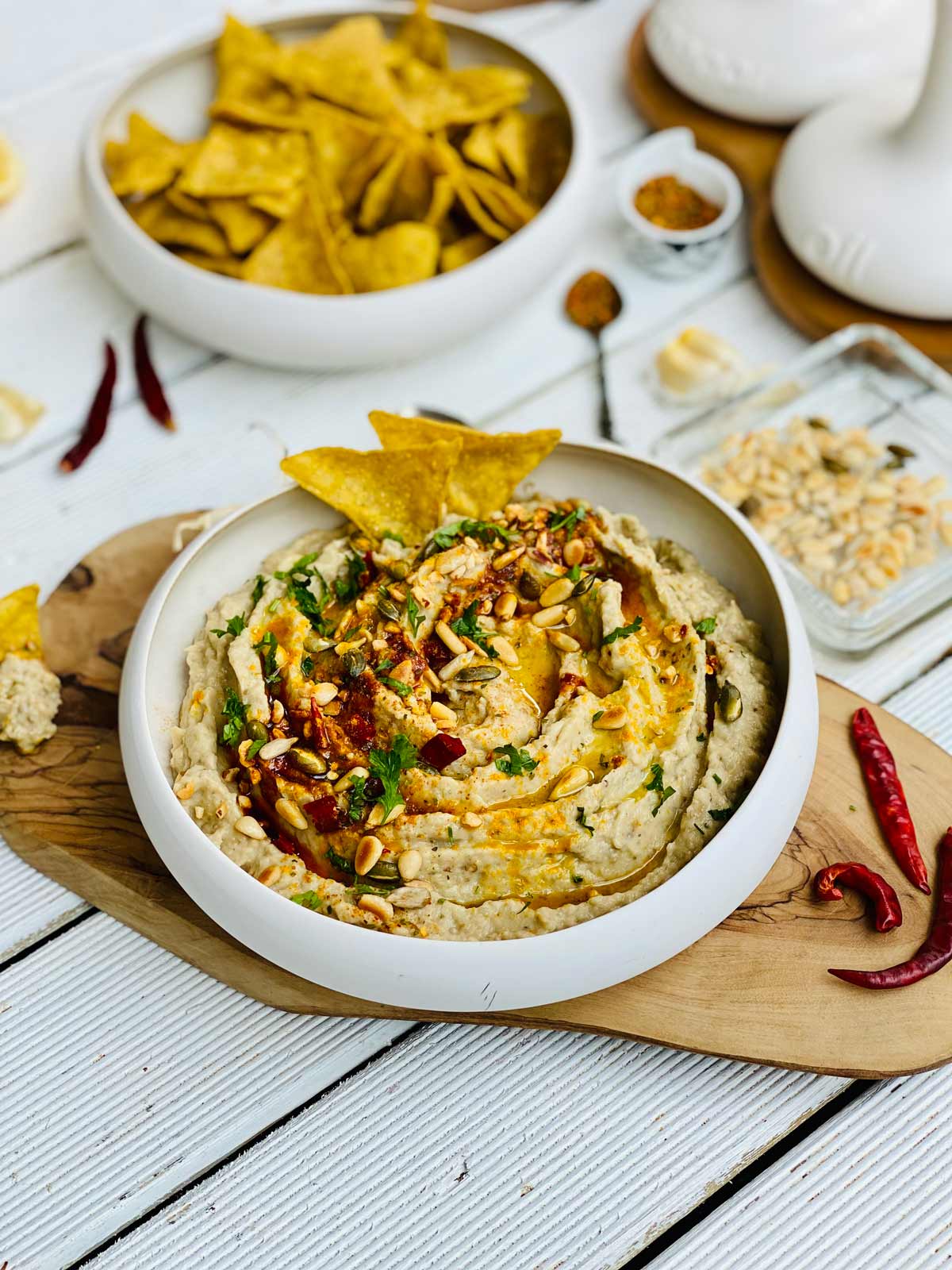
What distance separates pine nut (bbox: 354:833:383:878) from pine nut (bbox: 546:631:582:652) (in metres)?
0.56

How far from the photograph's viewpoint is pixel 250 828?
229 cm

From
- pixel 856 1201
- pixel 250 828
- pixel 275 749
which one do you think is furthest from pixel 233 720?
pixel 856 1201

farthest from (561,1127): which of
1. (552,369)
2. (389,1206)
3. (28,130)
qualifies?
(28,130)

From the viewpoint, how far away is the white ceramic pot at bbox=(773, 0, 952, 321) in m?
3.49

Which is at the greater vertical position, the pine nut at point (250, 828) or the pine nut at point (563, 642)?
the pine nut at point (563, 642)

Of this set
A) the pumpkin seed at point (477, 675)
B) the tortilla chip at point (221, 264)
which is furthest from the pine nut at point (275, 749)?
the tortilla chip at point (221, 264)

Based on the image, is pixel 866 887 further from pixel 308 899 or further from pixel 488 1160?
pixel 308 899

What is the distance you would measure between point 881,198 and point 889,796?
190 cm

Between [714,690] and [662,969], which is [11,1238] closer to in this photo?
[662,969]

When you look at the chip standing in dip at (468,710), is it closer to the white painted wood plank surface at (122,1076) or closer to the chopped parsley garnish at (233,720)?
the chopped parsley garnish at (233,720)

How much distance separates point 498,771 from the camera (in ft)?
7.55

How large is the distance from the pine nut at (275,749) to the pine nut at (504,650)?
0.45 metres

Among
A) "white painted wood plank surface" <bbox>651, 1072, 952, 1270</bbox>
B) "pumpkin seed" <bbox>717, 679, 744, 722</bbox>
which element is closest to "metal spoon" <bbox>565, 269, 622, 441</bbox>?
"pumpkin seed" <bbox>717, 679, 744, 722</bbox>

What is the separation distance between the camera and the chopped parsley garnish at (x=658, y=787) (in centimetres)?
230
